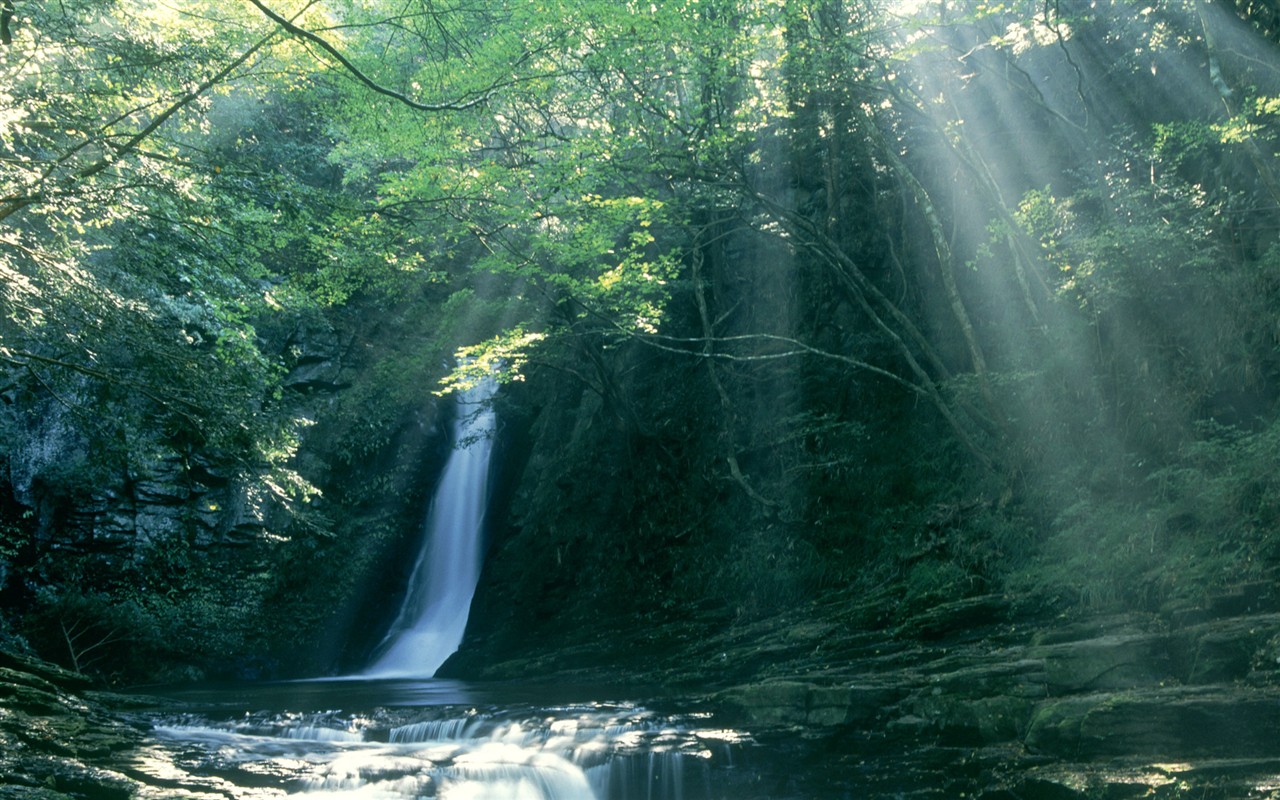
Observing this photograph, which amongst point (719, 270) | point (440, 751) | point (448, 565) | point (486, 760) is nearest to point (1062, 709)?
point (486, 760)

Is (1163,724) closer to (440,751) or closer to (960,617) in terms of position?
(960,617)

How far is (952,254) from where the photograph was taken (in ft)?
46.7

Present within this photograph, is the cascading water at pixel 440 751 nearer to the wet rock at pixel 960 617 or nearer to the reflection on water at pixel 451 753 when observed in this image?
the reflection on water at pixel 451 753

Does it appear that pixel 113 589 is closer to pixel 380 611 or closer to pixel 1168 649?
pixel 380 611

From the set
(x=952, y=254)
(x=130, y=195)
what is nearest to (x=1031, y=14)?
(x=952, y=254)

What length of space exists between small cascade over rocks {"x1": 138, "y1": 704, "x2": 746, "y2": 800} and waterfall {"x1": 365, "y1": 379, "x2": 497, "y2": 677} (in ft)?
25.4

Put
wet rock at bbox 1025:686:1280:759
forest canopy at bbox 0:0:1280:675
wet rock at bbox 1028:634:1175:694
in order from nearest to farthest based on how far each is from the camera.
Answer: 1. wet rock at bbox 1025:686:1280:759
2. wet rock at bbox 1028:634:1175:694
3. forest canopy at bbox 0:0:1280:675

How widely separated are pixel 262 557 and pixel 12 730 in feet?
41.6

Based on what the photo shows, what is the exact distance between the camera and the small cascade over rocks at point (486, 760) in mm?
7785

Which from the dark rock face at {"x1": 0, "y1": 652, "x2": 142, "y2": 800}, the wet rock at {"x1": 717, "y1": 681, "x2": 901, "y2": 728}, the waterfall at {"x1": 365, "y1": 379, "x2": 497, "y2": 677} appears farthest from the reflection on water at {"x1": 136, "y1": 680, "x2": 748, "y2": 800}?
the waterfall at {"x1": 365, "y1": 379, "x2": 497, "y2": 677}

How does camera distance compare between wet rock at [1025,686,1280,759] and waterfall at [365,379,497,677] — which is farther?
waterfall at [365,379,497,677]

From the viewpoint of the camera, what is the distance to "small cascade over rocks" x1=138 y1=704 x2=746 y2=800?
7785mm

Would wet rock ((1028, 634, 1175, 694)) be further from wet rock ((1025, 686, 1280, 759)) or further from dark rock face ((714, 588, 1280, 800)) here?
wet rock ((1025, 686, 1280, 759))

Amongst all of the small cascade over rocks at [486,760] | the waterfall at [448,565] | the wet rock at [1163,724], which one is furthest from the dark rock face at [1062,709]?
the waterfall at [448,565]
